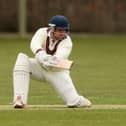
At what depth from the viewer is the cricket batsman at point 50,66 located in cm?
1195

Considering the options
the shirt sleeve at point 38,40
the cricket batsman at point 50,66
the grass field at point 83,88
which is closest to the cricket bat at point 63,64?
the cricket batsman at point 50,66

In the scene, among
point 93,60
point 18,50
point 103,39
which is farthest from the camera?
point 103,39

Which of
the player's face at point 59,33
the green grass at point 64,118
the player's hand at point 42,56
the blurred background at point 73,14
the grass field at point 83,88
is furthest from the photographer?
the blurred background at point 73,14

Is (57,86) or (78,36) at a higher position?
(57,86)

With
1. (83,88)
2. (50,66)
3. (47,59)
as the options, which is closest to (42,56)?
(47,59)

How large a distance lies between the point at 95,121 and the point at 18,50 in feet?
56.7

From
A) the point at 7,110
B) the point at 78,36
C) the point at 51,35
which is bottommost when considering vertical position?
the point at 78,36

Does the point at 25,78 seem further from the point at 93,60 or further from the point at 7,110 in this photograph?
the point at 93,60

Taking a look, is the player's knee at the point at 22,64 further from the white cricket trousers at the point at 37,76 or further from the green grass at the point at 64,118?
the green grass at the point at 64,118

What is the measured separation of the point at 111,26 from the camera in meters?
36.8

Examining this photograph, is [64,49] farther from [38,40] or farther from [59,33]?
[38,40]

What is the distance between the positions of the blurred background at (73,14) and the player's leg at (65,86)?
24.0 meters

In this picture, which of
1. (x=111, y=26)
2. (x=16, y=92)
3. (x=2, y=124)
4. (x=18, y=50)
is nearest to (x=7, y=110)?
(x=16, y=92)

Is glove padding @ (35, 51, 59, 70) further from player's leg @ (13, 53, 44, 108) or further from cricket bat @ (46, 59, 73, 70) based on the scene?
player's leg @ (13, 53, 44, 108)
